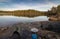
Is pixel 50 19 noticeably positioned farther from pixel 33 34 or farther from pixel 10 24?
pixel 10 24

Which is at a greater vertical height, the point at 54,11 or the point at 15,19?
the point at 54,11

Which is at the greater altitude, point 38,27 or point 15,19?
point 15,19

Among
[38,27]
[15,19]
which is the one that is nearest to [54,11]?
[38,27]

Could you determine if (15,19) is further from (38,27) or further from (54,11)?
(54,11)

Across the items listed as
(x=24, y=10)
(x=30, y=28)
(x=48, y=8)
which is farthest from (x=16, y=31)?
(x=48, y=8)

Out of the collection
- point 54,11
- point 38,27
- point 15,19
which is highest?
point 54,11

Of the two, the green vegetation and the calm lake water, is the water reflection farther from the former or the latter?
the green vegetation

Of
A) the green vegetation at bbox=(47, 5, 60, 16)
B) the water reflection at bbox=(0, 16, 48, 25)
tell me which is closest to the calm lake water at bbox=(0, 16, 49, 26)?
the water reflection at bbox=(0, 16, 48, 25)

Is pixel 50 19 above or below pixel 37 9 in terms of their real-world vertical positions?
below

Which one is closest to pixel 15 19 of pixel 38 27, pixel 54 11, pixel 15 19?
pixel 15 19

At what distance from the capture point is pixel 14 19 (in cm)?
237

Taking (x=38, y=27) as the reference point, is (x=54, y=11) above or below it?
above

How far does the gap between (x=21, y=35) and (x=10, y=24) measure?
0.31 m

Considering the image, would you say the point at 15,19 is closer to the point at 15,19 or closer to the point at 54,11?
the point at 15,19
